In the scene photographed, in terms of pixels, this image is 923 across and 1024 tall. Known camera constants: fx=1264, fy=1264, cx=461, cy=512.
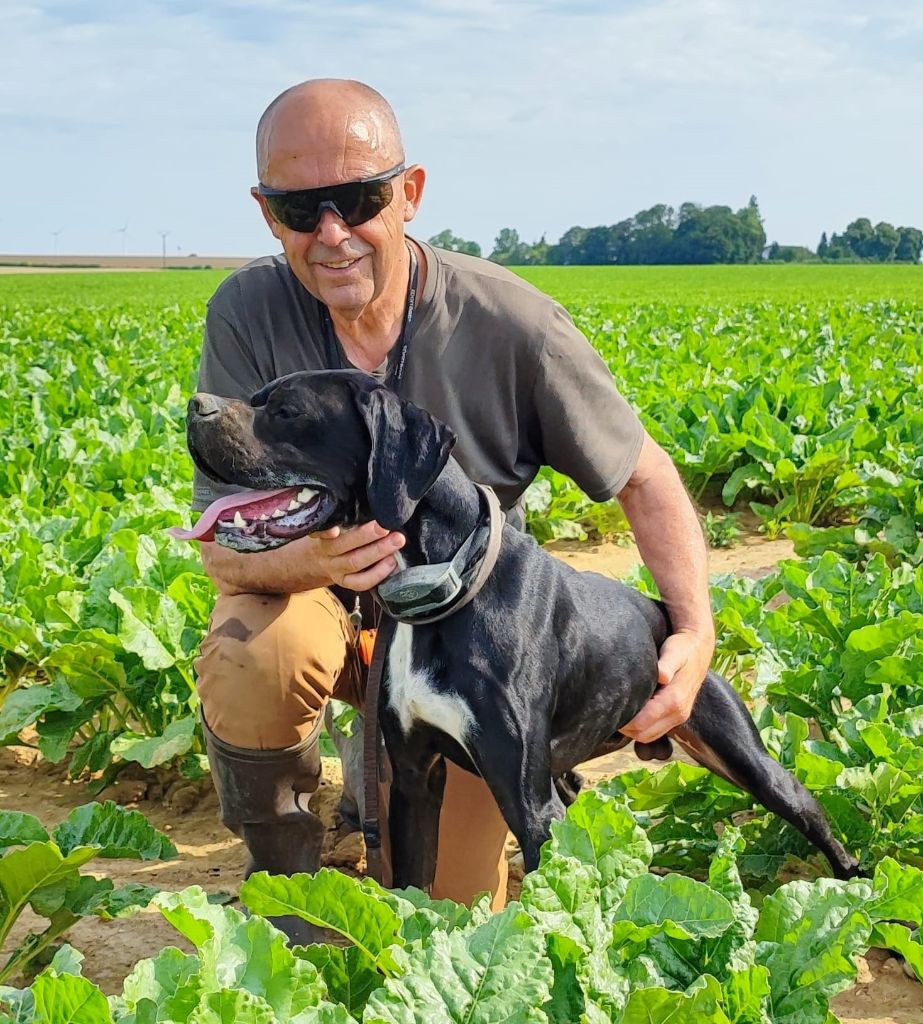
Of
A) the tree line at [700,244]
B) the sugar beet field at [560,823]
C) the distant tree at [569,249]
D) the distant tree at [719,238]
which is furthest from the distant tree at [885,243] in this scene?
the sugar beet field at [560,823]

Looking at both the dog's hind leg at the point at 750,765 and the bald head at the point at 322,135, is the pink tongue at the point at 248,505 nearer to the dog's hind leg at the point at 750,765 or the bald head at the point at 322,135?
the bald head at the point at 322,135

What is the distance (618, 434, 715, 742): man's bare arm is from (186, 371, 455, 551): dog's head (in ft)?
3.22

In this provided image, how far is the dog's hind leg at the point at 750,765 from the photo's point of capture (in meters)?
3.40

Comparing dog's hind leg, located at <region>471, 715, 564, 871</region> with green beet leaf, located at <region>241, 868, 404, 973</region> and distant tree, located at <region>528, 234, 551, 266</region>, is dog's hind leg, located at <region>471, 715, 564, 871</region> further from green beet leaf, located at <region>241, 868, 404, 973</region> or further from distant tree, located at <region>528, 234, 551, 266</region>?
distant tree, located at <region>528, 234, 551, 266</region>

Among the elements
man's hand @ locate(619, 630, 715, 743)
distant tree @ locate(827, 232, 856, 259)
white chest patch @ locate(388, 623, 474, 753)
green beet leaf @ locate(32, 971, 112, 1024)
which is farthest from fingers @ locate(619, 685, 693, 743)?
distant tree @ locate(827, 232, 856, 259)

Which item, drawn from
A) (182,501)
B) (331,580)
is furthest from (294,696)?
(182,501)

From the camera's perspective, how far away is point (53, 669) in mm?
4961

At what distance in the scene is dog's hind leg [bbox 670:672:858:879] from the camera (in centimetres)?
340

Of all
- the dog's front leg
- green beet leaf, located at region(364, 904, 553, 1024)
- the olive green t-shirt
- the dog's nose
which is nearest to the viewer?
green beet leaf, located at region(364, 904, 553, 1024)

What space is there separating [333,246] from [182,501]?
141 inches

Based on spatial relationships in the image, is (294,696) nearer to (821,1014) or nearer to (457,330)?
(457,330)

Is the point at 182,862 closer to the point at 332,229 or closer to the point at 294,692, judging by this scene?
the point at 294,692

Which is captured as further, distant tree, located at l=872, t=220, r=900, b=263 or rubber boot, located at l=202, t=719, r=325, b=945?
distant tree, located at l=872, t=220, r=900, b=263

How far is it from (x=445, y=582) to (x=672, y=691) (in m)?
0.85
